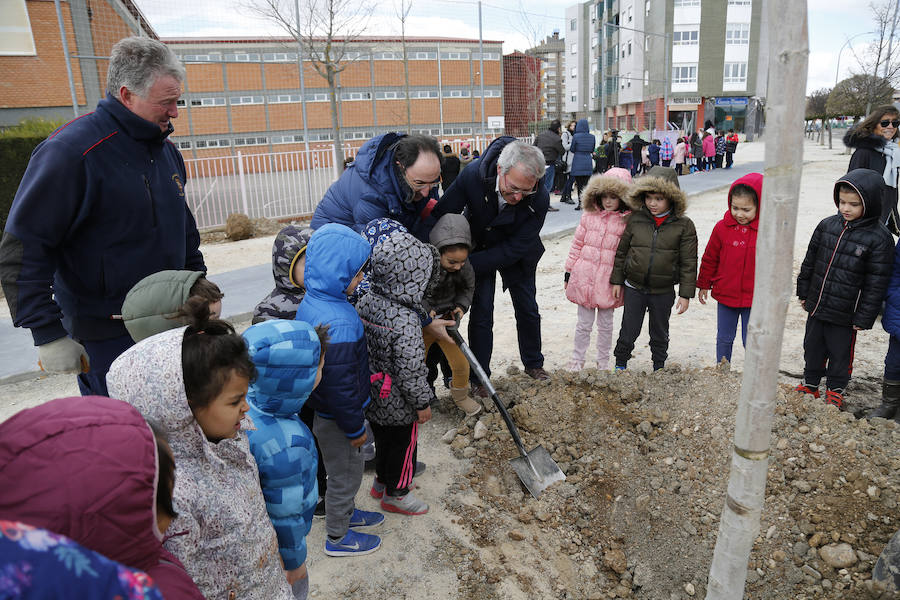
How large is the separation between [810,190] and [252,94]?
23.5 meters

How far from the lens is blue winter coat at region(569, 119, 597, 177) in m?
12.2

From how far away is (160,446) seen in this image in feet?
3.43

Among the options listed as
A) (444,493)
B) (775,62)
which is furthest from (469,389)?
(775,62)

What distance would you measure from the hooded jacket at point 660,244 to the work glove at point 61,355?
128 inches

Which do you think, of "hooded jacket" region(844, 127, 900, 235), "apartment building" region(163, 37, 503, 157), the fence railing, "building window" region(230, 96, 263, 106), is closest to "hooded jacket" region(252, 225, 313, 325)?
"hooded jacket" region(844, 127, 900, 235)

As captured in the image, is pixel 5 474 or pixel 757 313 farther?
pixel 757 313

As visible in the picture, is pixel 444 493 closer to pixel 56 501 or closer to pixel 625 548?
pixel 625 548

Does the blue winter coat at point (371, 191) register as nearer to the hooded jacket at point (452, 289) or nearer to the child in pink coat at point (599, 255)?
the hooded jacket at point (452, 289)

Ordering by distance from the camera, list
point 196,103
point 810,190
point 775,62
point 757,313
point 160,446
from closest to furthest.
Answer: point 160,446, point 775,62, point 757,313, point 810,190, point 196,103

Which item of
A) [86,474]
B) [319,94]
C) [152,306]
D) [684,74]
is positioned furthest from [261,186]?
[684,74]

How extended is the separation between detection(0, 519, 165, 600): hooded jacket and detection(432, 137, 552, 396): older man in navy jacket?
2994 mm

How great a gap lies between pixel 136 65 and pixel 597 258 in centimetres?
310

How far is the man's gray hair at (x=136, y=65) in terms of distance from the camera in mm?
2273

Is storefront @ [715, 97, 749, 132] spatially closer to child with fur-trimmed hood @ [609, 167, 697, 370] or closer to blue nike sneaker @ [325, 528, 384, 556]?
child with fur-trimmed hood @ [609, 167, 697, 370]
